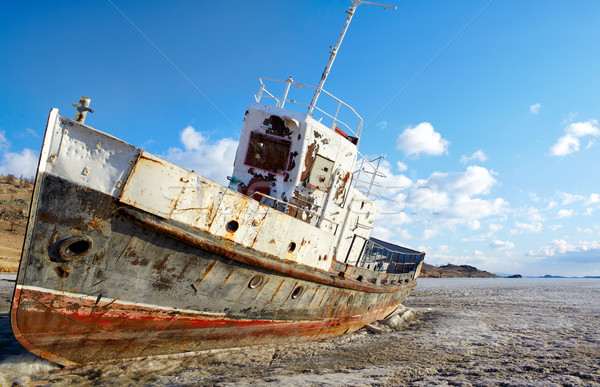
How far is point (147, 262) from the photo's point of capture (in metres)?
4.49

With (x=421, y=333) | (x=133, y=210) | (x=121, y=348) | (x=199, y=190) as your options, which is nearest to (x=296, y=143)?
(x=199, y=190)

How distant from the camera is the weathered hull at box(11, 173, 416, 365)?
13.2 feet

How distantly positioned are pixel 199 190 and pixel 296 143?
299cm

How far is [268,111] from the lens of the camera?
7.41 meters

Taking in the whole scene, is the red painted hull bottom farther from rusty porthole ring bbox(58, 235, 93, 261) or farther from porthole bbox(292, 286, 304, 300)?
porthole bbox(292, 286, 304, 300)

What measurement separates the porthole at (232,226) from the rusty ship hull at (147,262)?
0.06 feet

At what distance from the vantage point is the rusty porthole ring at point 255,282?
544 centimetres

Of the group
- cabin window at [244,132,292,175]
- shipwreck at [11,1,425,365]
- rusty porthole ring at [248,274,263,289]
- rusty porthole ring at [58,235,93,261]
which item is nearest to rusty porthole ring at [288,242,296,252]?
shipwreck at [11,1,425,365]

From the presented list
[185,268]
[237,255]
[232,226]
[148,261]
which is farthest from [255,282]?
[148,261]

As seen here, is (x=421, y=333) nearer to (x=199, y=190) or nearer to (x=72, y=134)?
(x=199, y=190)

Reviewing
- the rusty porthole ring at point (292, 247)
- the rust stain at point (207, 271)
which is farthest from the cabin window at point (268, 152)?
the rust stain at point (207, 271)

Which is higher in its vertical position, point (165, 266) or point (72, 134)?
point (72, 134)

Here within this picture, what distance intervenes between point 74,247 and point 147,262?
90 centimetres

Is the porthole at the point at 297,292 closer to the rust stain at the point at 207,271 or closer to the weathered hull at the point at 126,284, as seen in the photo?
the weathered hull at the point at 126,284
